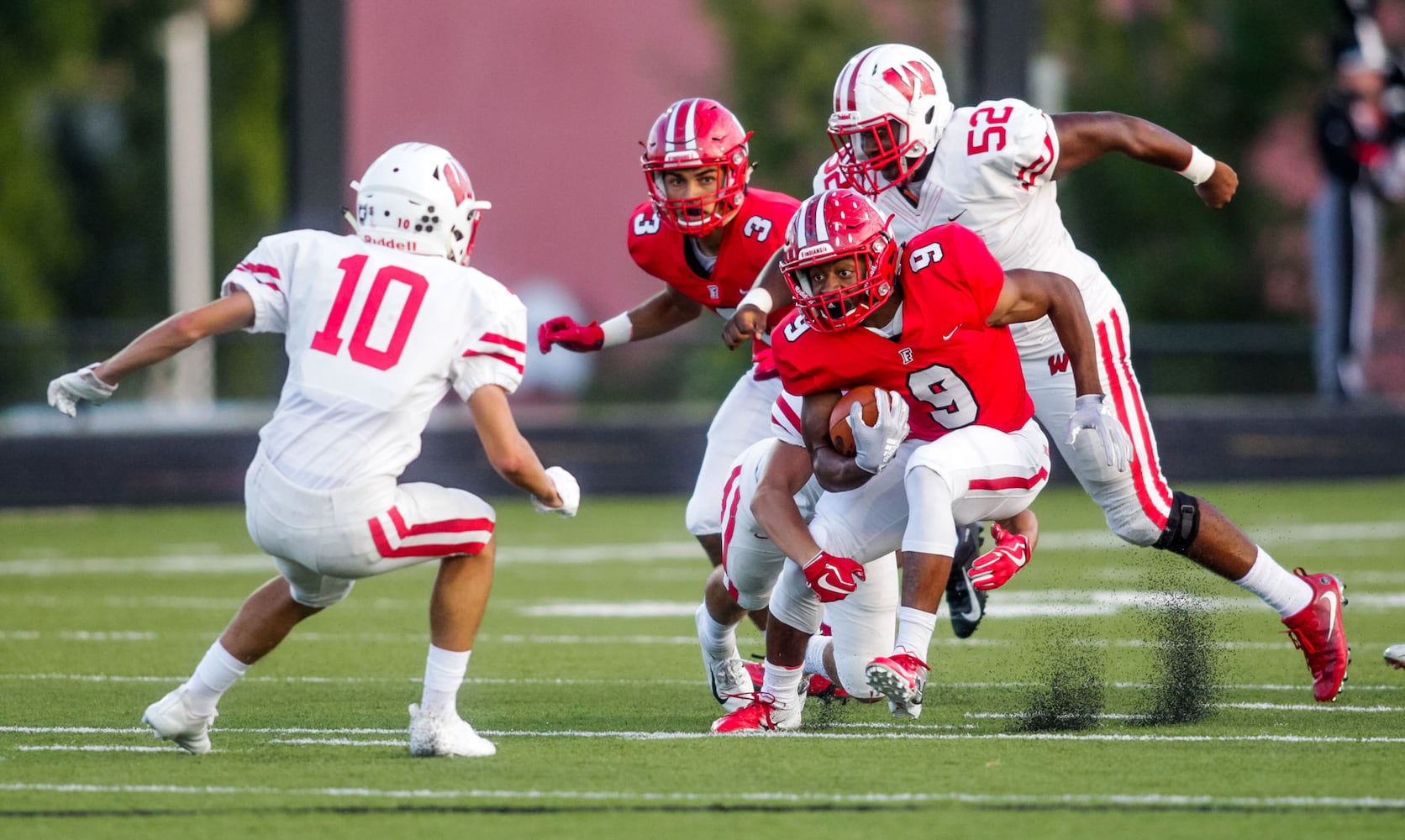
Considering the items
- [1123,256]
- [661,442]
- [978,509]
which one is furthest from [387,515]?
[1123,256]

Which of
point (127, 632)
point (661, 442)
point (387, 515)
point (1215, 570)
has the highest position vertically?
point (387, 515)

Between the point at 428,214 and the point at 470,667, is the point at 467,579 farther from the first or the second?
the point at 470,667

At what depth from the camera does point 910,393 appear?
5.43 metres

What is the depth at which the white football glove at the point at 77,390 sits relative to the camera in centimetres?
492

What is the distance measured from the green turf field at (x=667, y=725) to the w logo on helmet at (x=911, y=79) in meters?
1.67

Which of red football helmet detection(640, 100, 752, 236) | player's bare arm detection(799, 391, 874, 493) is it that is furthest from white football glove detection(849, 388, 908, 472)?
red football helmet detection(640, 100, 752, 236)

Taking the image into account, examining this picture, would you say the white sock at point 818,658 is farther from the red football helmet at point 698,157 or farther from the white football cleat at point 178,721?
the white football cleat at point 178,721

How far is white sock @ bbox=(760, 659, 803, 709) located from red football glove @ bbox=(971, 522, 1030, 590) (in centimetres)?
56

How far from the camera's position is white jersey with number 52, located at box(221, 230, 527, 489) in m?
4.83

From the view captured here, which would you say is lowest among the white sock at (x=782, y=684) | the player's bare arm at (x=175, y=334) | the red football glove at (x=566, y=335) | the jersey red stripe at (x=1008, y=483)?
the white sock at (x=782, y=684)

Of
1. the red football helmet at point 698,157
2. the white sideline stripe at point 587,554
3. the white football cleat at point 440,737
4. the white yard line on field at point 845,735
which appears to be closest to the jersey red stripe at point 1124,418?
the white yard line on field at point 845,735

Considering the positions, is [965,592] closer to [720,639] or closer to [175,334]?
[720,639]

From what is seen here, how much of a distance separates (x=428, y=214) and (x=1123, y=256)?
1505 centimetres

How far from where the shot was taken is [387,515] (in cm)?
480
